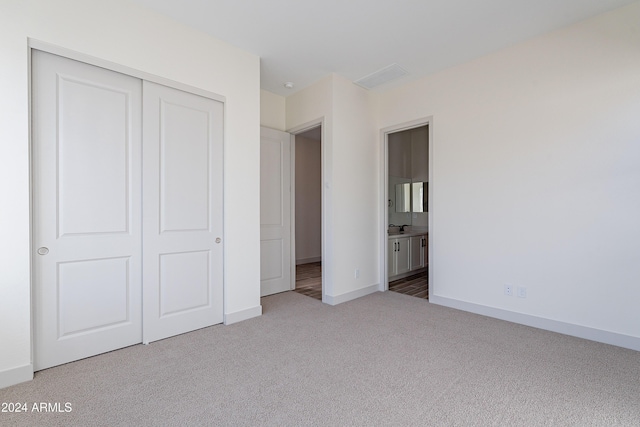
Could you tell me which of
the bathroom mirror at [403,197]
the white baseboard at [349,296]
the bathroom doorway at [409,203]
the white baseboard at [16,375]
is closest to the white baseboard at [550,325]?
the white baseboard at [349,296]

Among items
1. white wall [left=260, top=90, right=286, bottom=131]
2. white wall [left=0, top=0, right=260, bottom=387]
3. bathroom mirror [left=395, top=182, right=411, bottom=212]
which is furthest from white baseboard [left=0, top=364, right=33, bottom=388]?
bathroom mirror [left=395, top=182, right=411, bottom=212]

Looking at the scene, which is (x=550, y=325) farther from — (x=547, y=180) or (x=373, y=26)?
(x=373, y=26)

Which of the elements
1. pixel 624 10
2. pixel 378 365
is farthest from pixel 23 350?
pixel 624 10

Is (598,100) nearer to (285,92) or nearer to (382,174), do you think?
(382,174)

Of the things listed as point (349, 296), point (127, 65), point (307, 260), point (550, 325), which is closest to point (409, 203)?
point (307, 260)

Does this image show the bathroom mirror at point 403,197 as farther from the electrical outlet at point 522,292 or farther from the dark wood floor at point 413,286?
the electrical outlet at point 522,292

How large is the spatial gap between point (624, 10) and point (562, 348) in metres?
2.92

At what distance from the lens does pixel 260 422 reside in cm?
163

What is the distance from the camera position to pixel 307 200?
6.89 m

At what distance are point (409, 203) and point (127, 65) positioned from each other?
16.8ft

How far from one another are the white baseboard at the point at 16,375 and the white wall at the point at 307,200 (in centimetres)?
485

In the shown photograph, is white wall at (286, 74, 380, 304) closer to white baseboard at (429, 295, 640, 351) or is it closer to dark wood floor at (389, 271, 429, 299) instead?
dark wood floor at (389, 271, 429, 299)

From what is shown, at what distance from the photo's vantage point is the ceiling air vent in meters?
3.68

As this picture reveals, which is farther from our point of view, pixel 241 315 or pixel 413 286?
pixel 413 286
